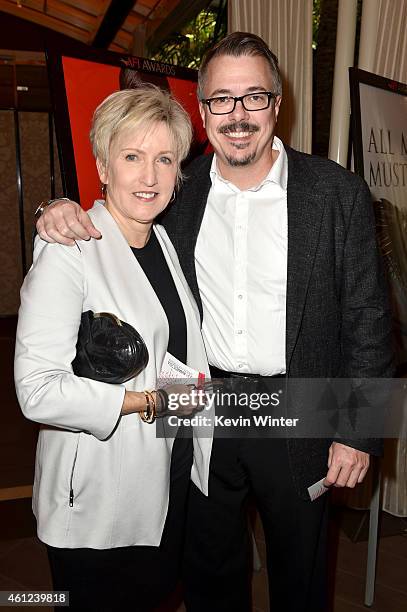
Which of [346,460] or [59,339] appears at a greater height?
[59,339]

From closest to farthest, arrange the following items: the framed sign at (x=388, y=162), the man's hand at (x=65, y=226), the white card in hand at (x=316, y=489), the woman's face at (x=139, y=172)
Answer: the man's hand at (x=65, y=226)
the woman's face at (x=139, y=172)
the white card in hand at (x=316, y=489)
the framed sign at (x=388, y=162)

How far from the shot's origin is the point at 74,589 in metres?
1.53

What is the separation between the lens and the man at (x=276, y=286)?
170 cm

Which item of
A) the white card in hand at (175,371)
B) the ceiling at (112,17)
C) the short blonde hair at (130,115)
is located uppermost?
the ceiling at (112,17)

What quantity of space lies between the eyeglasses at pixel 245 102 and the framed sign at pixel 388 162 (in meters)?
0.77

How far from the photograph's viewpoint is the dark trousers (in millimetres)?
1817

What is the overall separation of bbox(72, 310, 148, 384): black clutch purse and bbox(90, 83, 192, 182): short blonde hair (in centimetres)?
47

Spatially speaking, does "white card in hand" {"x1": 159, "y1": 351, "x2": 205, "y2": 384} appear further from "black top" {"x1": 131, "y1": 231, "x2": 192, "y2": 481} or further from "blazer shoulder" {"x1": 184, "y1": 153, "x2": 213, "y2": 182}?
"blazer shoulder" {"x1": 184, "y1": 153, "x2": 213, "y2": 182}

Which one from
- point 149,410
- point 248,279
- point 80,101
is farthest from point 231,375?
point 80,101

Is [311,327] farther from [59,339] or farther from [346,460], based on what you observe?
[59,339]

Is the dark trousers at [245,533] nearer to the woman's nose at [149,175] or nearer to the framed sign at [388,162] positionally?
the woman's nose at [149,175]

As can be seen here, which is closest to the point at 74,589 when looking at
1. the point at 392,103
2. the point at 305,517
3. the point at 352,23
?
the point at 305,517

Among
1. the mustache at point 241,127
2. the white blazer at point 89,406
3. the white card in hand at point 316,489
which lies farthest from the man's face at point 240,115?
the white card in hand at point 316,489

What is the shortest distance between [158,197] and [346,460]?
3.12 ft
